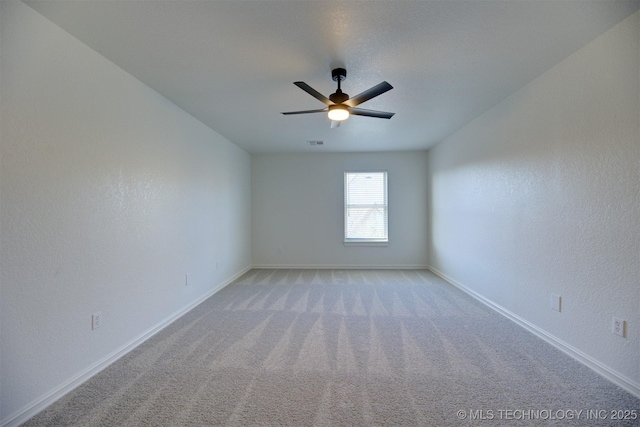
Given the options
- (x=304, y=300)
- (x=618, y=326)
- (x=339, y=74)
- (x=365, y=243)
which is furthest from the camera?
(x=365, y=243)

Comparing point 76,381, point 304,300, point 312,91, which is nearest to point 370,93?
point 312,91

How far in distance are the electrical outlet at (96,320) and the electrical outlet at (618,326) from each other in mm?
3688

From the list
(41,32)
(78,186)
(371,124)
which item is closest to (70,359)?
(78,186)

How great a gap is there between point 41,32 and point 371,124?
3.17 meters

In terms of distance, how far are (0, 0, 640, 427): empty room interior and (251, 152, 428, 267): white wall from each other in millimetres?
1928

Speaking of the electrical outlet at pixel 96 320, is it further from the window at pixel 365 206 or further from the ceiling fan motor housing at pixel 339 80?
the window at pixel 365 206

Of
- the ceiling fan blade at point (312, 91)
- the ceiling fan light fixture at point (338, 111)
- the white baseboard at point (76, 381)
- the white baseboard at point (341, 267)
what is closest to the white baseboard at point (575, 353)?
the white baseboard at point (341, 267)

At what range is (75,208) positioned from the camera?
5.99 feet

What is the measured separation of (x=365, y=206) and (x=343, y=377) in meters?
3.94

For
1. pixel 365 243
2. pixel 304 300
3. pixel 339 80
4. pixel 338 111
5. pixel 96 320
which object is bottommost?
pixel 304 300

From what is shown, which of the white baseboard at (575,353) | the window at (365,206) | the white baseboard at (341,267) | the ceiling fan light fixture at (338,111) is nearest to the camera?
the white baseboard at (575,353)

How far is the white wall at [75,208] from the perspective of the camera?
1.48 m

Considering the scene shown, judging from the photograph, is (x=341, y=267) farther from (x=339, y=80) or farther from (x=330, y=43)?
(x=330, y=43)

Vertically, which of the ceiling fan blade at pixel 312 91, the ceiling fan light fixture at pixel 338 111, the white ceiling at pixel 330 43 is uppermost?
the white ceiling at pixel 330 43
